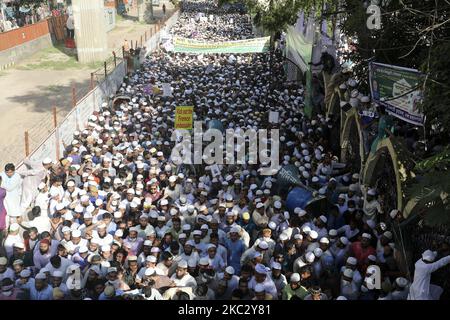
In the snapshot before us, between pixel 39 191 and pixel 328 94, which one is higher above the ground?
pixel 328 94

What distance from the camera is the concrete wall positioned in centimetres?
2200

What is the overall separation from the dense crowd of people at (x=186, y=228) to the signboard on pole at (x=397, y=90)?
4.36ft

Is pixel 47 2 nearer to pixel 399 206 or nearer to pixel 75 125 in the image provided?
pixel 75 125

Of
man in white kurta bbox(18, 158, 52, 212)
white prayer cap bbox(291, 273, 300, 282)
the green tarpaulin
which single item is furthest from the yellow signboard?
white prayer cap bbox(291, 273, 300, 282)

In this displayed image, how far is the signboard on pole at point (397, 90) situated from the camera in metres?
7.30

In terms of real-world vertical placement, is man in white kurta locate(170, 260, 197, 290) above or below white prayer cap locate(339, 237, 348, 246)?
below

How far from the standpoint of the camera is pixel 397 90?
25.8ft

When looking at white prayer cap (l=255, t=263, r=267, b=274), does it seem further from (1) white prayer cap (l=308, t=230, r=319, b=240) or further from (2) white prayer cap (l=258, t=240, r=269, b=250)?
(1) white prayer cap (l=308, t=230, r=319, b=240)

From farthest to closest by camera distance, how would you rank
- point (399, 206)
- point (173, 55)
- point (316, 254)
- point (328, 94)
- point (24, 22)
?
1. point (24, 22)
2. point (173, 55)
3. point (328, 94)
4. point (399, 206)
5. point (316, 254)

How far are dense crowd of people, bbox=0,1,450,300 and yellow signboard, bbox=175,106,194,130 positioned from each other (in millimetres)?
648

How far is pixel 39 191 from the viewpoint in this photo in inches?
344

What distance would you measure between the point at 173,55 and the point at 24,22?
1246 centimetres

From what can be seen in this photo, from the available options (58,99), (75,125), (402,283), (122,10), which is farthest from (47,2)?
(402,283)

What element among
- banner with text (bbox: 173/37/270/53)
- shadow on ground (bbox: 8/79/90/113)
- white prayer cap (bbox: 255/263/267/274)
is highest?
banner with text (bbox: 173/37/270/53)
